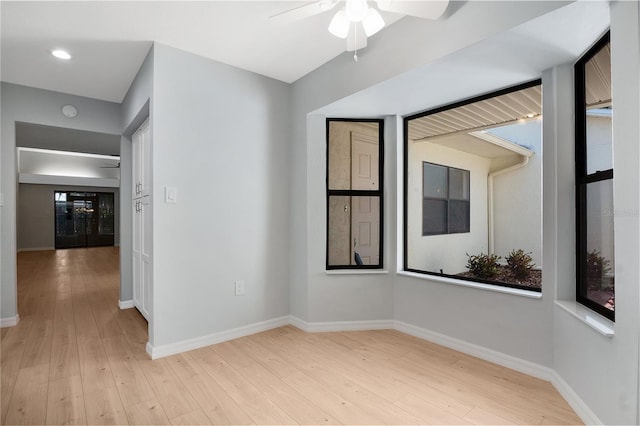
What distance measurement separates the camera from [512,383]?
2119 mm

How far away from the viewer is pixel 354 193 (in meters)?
3.30

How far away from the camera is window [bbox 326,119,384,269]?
3311 mm

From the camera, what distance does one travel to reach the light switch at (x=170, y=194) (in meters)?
2.59

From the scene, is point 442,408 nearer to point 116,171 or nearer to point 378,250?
point 378,250

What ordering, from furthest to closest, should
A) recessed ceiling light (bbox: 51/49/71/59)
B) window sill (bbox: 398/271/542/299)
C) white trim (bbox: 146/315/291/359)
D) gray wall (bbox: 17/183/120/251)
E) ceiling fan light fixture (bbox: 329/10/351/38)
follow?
gray wall (bbox: 17/183/120/251) < recessed ceiling light (bbox: 51/49/71/59) < white trim (bbox: 146/315/291/359) < window sill (bbox: 398/271/542/299) < ceiling fan light fixture (bbox: 329/10/351/38)

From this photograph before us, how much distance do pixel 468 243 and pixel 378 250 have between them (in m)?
0.88

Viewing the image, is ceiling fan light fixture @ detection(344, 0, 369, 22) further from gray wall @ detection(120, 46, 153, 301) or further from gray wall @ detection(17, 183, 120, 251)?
gray wall @ detection(17, 183, 120, 251)

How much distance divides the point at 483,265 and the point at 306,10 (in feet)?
7.87

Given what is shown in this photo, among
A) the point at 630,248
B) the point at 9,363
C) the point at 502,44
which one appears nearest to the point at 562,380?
the point at 630,248

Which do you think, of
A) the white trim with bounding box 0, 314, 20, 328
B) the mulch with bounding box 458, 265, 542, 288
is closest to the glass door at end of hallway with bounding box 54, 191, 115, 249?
the white trim with bounding box 0, 314, 20, 328

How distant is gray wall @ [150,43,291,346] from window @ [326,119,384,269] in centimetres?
51

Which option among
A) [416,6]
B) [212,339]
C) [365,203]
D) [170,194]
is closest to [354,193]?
[365,203]

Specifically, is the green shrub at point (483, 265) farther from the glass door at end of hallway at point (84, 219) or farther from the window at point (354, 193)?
the glass door at end of hallway at point (84, 219)

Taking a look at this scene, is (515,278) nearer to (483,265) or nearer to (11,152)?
(483,265)
